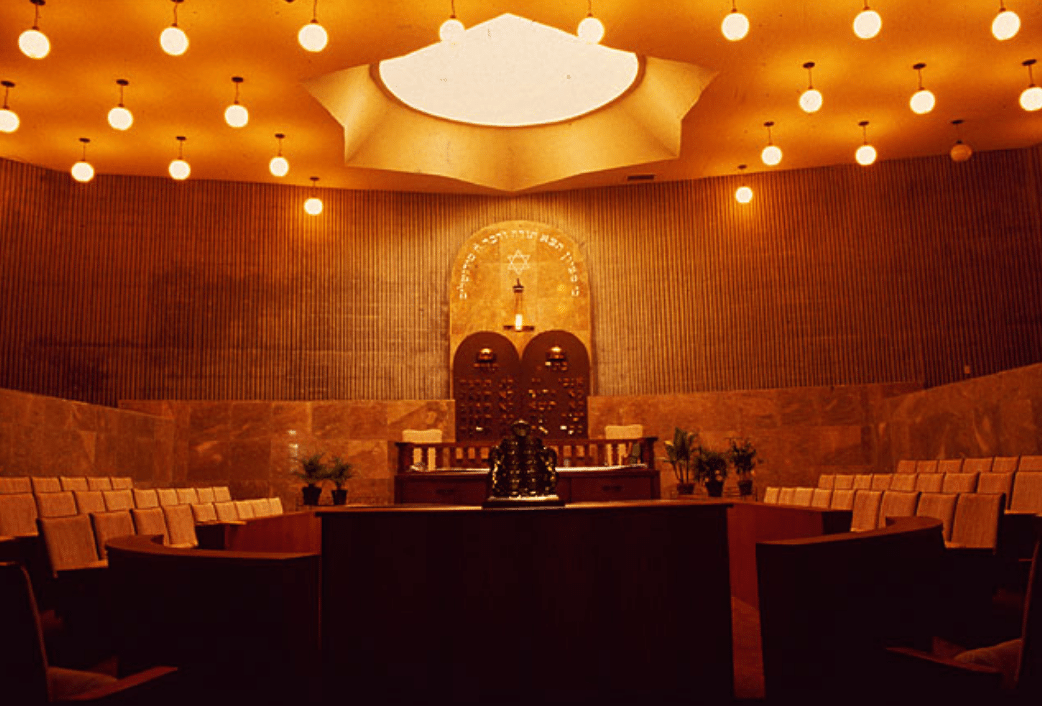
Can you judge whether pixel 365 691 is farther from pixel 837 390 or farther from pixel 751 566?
pixel 837 390

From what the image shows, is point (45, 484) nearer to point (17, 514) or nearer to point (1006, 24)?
point (17, 514)

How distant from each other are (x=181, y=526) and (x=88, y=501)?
43.0 inches

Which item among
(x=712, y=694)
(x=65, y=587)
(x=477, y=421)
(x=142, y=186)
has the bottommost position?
(x=712, y=694)

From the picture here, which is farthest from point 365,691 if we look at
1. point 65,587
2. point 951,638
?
point 951,638

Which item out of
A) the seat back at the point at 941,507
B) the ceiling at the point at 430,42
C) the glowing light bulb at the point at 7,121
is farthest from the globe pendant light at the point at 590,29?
the glowing light bulb at the point at 7,121

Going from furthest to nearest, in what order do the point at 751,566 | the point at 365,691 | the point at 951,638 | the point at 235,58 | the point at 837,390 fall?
the point at 837,390, the point at 235,58, the point at 751,566, the point at 951,638, the point at 365,691

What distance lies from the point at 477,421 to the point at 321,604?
30.9 feet

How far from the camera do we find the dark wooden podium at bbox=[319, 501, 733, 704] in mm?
3121

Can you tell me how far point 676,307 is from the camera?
12914 mm

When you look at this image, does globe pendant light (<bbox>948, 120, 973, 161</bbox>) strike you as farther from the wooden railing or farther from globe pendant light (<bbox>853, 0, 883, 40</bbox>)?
the wooden railing

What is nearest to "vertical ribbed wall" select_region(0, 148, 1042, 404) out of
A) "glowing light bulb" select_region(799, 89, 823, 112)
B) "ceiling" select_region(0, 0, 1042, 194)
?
"ceiling" select_region(0, 0, 1042, 194)

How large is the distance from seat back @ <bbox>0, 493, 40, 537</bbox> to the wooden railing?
13.3 feet

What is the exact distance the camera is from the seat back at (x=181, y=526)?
18.1ft

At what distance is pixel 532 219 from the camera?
13.5 meters
